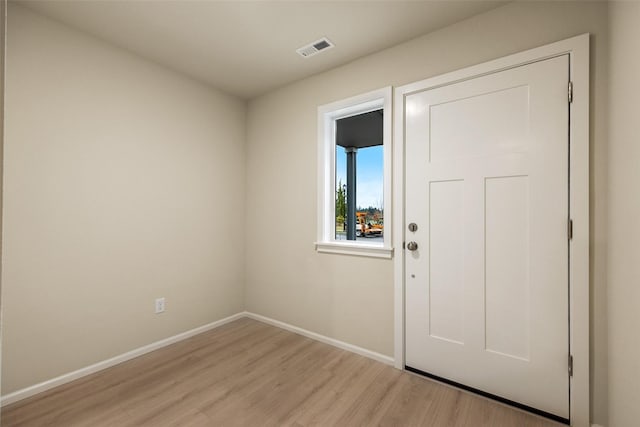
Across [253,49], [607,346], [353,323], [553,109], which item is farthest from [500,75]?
[353,323]

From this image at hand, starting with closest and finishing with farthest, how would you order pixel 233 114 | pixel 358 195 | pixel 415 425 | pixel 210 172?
pixel 415 425 → pixel 358 195 → pixel 210 172 → pixel 233 114

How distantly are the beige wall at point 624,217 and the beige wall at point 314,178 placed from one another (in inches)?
3.3

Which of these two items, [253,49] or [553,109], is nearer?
[553,109]

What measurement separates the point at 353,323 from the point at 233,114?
2.53 m

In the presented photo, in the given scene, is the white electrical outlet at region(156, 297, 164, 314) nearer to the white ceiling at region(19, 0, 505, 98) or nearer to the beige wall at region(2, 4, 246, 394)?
the beige wall at region(2, 4, 246, 394)

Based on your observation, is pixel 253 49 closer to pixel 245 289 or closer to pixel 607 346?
pixel 245 289

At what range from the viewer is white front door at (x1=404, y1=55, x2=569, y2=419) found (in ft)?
5.53

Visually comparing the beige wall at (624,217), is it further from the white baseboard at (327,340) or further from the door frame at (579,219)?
the white baseboard at (327,340)

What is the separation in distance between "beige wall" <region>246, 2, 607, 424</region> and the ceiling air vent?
317mm

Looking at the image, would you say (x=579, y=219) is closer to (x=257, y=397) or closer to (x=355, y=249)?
(x=355, y=249)

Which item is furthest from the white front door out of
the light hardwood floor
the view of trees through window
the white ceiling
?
the white ceiling

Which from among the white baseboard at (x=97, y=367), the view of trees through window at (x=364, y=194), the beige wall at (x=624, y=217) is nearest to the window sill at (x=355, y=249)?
the view of trees through window at (x=364, y=194)

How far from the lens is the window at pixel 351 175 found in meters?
2.56

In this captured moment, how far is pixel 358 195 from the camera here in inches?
109
